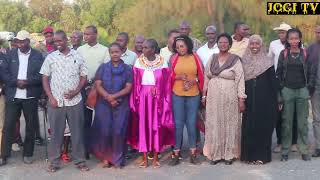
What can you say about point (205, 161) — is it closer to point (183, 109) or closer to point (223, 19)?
point (183, 109)

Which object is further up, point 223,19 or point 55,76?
point 223,19

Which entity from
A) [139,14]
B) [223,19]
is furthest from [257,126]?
[139,14]

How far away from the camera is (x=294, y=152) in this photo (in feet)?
26.6

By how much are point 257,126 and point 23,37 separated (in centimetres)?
362

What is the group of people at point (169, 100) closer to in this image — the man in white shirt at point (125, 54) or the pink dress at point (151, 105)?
the pink dress at point (151, 105)

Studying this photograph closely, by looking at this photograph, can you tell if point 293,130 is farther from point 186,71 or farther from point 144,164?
point 144,164

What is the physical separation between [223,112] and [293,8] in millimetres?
16494

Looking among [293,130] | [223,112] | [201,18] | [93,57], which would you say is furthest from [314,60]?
[201,18]

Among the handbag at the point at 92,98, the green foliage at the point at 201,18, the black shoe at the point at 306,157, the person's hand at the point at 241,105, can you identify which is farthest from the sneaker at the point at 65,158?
the green foliage at the point at 201,18

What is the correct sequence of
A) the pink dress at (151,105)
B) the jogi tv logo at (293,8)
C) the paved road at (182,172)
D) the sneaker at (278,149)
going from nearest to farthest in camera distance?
the paved road at (182,172), the pink dress at (151,105), the sneaker at (278,149), the jogi tv logo at (293,8)

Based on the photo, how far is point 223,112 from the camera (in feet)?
24.3

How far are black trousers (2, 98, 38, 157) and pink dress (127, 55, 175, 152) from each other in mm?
1466

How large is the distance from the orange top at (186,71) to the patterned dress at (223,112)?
21cm

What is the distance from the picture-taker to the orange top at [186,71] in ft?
24.0
